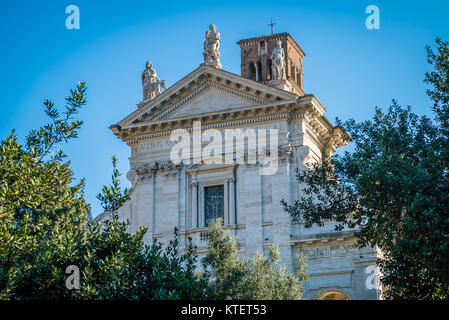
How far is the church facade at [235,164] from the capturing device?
29828 mm

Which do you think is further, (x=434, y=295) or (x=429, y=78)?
(x=429, y=78)

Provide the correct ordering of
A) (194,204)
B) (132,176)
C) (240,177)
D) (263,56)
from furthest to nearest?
(263,56)
(132,176)
(194,204)
(240,177)

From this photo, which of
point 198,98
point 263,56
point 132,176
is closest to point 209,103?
point 198,98

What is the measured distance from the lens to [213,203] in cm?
3225

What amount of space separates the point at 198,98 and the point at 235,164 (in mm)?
3498

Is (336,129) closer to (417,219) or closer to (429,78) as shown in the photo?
(429,78)

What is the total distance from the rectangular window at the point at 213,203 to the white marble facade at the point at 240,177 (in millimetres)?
264

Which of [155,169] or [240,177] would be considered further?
[155,169]

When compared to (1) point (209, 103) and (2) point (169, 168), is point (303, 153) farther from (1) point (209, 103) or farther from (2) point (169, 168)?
(2) point (169, 168)

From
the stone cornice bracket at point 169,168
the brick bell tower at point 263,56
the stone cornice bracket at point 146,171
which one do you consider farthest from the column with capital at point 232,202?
the brick bell tower at point 263,56
